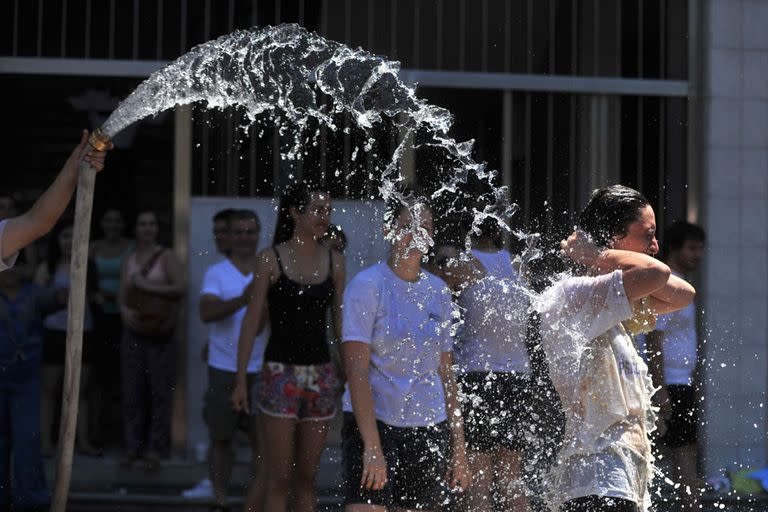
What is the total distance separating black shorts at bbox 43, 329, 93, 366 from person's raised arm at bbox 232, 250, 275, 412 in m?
2.78

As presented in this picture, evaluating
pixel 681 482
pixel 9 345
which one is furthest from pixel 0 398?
pixel 681 482

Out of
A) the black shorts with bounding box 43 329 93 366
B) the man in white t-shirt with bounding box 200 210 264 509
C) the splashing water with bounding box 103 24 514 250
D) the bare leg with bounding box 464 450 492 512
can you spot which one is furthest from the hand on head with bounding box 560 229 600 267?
the black shorts with bounding box 43 329 93 366

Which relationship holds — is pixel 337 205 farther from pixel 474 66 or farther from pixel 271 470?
pixel 271 470

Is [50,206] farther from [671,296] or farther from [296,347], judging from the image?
[296,347]

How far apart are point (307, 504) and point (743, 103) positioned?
4723 mm

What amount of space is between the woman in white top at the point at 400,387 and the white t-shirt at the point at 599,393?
127 centimetres

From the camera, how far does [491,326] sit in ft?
21.5

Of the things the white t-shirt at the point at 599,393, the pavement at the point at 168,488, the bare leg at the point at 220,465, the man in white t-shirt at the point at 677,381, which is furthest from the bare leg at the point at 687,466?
the white t-shirt at the point at 599,393

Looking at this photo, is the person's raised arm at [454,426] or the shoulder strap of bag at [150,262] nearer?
the person's raised arm at [454,426]

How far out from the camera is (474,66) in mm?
9656

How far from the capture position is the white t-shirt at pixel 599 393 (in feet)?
14.2

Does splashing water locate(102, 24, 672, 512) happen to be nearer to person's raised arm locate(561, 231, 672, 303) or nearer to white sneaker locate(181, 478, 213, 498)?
person's raised arm locate(561, 231, 672, 303)

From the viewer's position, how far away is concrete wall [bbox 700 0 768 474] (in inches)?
372

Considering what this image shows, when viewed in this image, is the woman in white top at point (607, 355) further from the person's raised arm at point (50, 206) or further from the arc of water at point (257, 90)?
the person's raised arm at point (50, 206)
